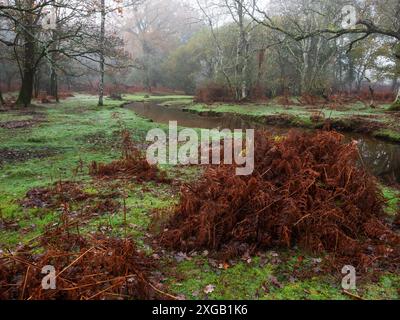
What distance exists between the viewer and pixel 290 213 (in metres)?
5.47

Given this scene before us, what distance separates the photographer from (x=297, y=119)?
66.5 ft

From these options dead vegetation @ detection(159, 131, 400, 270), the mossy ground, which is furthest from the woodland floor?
the mossy ground

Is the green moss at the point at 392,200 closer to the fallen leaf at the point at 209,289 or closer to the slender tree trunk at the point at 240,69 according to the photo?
the fallen leaf at the point at 209,289

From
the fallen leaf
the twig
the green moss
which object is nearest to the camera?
the twig

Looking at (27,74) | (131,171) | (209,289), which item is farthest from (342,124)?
(27,74)

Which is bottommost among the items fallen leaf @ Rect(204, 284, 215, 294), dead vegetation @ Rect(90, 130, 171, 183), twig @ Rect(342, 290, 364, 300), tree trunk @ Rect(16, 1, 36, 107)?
fallen leaf @ Rect(204, 284, 215, 294)

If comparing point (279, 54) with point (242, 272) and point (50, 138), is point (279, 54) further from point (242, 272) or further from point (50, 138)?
point (242, 272)

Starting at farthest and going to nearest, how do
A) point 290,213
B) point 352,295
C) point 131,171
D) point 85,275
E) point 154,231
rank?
point 131,171 < point 154,231 < point 290,213 < point 352,295 < point 85,275

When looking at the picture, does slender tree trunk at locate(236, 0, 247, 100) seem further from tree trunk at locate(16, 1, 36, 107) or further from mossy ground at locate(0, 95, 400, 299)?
mossy ground at locate(0, 95, 400, 299)

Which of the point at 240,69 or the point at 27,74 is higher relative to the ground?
the point at 240,69

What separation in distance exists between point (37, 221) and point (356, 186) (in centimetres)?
627

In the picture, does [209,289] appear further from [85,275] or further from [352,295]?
[352,295]

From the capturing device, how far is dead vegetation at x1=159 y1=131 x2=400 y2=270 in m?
5.40

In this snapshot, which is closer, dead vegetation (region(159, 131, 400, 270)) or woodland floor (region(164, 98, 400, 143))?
dead vegetation (region(159, 131, 400, 270))
